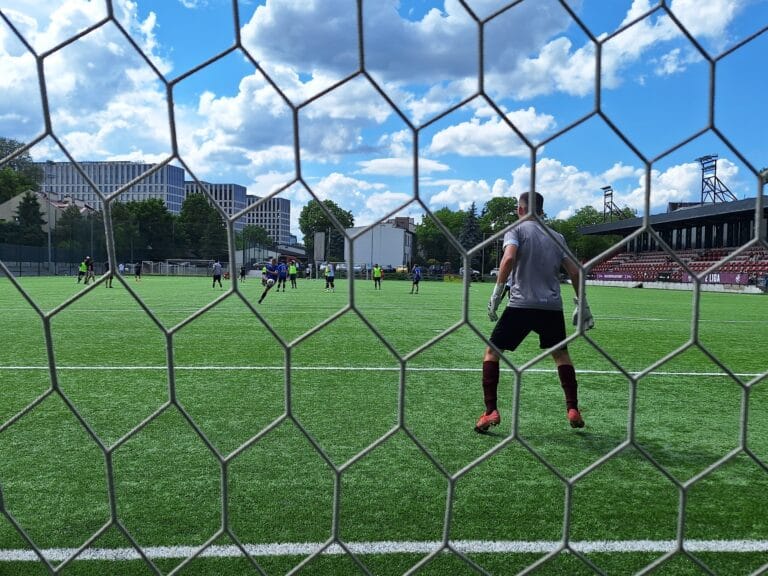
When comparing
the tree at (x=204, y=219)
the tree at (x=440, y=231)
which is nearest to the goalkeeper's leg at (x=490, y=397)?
the tree at (x=440, y=231)

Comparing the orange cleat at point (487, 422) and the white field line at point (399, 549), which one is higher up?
the orange cleat at point (487, 422)

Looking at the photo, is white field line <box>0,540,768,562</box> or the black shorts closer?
white field line <box>0,540,768,562</box>

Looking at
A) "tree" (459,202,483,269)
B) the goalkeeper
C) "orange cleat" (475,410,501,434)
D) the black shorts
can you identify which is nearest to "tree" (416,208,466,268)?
"tree" (459,202,483,269)

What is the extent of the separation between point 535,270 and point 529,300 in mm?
177

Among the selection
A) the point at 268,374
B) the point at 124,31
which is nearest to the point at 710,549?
the point at 124,31

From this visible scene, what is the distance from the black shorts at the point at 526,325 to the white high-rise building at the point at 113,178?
2208 millimetres

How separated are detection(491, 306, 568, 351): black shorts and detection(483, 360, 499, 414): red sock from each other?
13cm

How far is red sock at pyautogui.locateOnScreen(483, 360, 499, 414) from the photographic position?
12.3ft

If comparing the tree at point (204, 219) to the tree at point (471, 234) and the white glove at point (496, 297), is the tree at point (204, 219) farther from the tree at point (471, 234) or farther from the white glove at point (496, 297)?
the white glove at point (496, 297)

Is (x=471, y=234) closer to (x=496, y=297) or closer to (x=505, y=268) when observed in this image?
(x=505, y=268)

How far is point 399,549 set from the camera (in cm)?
220

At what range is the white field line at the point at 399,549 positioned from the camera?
2111mm

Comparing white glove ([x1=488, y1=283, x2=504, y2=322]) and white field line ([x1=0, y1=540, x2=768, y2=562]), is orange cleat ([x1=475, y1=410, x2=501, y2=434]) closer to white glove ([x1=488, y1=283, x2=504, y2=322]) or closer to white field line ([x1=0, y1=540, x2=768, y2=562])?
white glove ([x1=488, y1=283, x2=504, y2=322])

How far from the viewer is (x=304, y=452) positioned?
10.8ft
